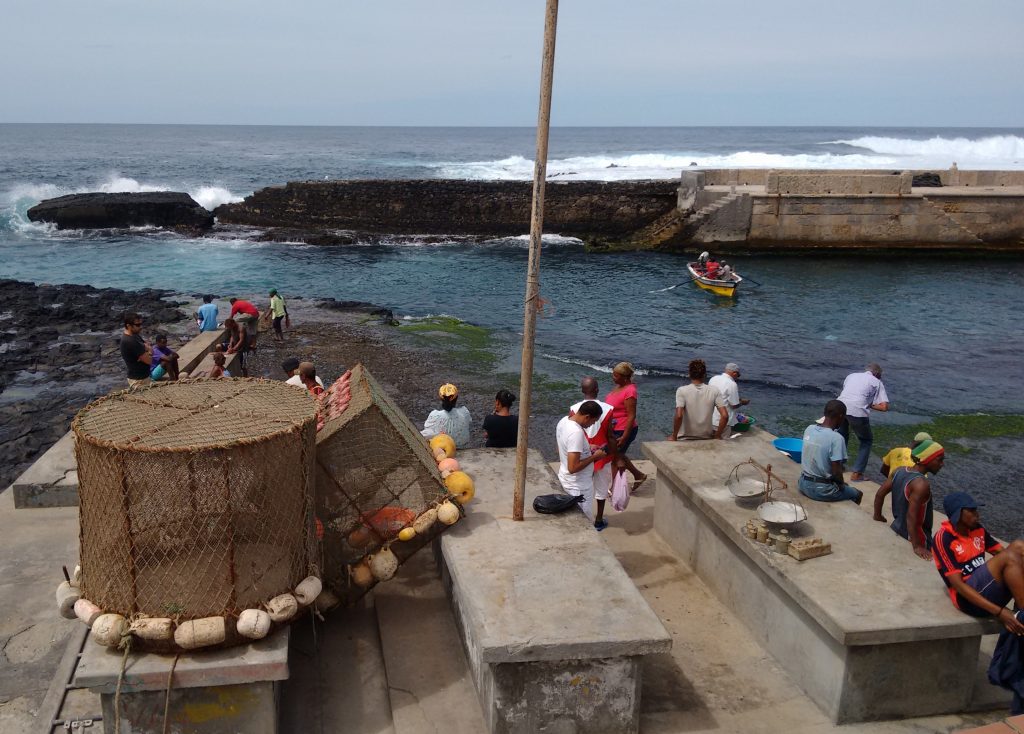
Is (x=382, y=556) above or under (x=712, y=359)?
above

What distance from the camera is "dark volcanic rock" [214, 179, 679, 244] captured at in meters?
39.3

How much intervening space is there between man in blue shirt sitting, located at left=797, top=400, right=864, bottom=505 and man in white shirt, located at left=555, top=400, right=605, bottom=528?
167cm

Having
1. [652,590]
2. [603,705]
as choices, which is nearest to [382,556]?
[603,705]

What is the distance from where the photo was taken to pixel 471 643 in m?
4.90

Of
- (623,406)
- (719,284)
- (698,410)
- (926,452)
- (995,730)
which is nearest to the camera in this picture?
(995,730)

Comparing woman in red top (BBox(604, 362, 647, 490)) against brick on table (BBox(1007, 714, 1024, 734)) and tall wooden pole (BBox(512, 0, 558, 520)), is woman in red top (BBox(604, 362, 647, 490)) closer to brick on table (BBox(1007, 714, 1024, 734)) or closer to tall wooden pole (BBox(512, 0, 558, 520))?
tall wooden pole (BBox(512, 0, 558, 520))

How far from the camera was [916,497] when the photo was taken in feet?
19.6

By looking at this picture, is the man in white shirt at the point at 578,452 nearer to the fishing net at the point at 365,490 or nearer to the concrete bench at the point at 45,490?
the fishing net at the point at 365,490

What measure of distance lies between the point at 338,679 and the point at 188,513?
61.7 inches

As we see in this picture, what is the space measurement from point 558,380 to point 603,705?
11.7 metres

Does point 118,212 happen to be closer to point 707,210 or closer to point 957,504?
point 707,210

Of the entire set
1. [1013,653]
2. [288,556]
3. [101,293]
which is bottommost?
[101,293]

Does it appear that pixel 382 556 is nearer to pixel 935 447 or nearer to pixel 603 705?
pixel 603 705

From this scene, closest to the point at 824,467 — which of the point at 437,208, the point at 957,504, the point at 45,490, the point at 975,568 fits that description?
the point at 957,504
